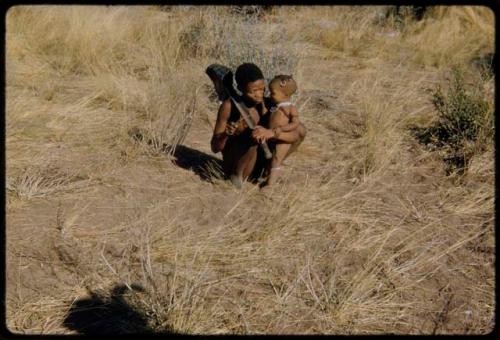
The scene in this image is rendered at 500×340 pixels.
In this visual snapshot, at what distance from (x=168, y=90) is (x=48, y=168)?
128cm

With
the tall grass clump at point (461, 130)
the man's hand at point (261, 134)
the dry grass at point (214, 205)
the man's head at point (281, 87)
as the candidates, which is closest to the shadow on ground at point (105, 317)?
the dry grass at point (214, 205)

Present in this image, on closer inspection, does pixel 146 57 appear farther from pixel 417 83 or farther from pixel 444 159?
pixel 444 159

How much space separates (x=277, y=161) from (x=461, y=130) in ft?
5.58

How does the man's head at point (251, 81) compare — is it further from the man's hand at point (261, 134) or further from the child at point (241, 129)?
the man's hand at point (261, 134)

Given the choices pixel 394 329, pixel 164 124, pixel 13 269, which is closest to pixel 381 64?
pixel 164 124

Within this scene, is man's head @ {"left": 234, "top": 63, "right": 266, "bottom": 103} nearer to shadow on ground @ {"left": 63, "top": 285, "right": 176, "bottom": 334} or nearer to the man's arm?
the man's arm

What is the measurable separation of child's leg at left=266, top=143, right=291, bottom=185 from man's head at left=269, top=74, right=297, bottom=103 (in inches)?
11.9

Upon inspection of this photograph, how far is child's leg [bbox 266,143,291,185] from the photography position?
12.1 ft

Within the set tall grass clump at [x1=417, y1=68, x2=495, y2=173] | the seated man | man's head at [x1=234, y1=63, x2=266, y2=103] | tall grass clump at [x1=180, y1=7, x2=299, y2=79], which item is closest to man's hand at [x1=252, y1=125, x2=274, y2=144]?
the seated man

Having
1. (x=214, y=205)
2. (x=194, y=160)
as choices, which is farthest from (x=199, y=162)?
(x=214, y=205)

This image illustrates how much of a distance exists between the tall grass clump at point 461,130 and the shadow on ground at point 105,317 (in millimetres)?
2557

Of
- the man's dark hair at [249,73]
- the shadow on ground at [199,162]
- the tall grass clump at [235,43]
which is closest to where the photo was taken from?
the man's dark hair at [249,73]

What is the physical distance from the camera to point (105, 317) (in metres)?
2.70

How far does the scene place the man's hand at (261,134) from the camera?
344 cm
